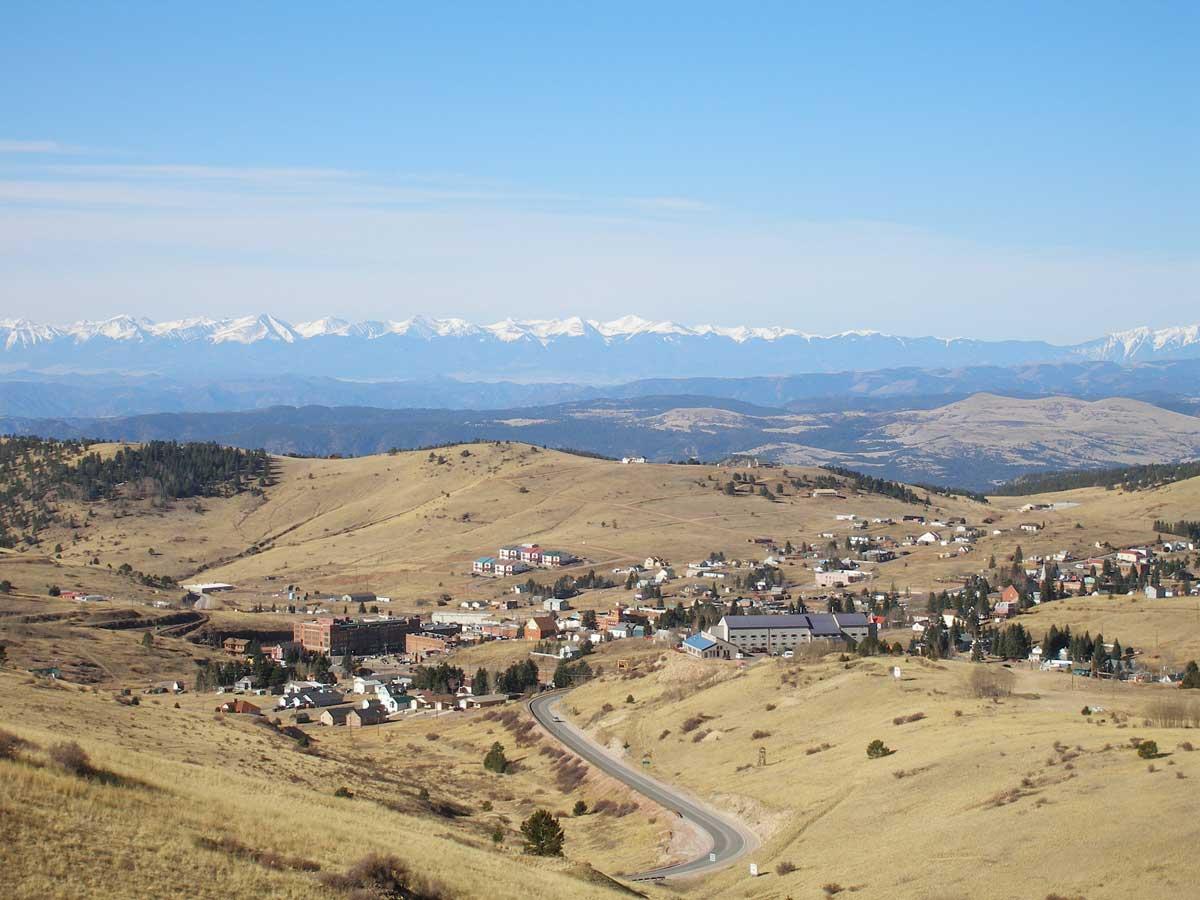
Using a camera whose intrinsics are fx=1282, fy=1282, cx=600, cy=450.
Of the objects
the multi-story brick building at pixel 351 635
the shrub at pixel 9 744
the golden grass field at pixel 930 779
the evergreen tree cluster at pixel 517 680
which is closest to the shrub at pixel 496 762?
the golden grass field at pixel 930 779

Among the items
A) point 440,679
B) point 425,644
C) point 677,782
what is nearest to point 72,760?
point 677,782

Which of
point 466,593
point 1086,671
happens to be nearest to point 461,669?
point 1086,671

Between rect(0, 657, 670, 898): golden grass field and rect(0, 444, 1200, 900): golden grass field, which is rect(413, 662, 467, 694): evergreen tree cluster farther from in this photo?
rect(0, 657, 670, 898): golden grass field

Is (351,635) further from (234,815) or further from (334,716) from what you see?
(234,815)

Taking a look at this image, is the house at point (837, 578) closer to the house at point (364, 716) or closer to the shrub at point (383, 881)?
the house at point (364, 716)

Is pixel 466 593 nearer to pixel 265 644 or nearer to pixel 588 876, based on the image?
pixel 265 644
